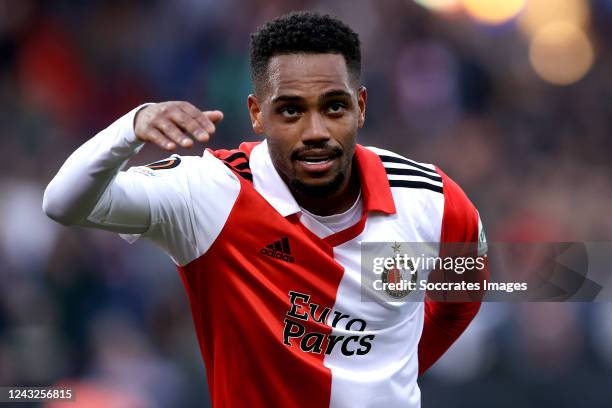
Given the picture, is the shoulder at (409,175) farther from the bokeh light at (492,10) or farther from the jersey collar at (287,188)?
the bokeh light at (492,10)

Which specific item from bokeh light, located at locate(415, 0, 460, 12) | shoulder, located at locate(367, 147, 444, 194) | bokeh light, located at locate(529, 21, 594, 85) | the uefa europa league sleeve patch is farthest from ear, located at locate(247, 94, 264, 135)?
bokeh light, located at locate(529, 21, 594, 85)

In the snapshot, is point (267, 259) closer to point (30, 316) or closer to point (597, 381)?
point (597, 381)

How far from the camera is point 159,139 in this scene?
2830 millimetres

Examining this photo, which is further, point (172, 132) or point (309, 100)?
point (309, 100)

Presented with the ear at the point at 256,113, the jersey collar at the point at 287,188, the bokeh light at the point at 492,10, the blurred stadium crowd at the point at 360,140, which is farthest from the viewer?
the bokeh light at the point at 492,10

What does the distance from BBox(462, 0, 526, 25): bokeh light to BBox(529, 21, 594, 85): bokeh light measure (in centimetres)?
35

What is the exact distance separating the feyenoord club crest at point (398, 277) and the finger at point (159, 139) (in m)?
1.16

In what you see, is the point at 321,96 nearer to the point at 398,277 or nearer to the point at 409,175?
the point at 409,175

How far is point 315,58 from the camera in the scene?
3.50m

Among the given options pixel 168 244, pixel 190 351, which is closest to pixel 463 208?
pixel 168 244

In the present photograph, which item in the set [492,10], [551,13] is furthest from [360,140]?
[551,13]

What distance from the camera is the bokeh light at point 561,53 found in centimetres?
997

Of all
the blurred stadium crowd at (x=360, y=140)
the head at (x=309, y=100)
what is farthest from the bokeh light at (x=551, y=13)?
the head at (x=309, y=100)

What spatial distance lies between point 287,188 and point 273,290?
1.26ft
